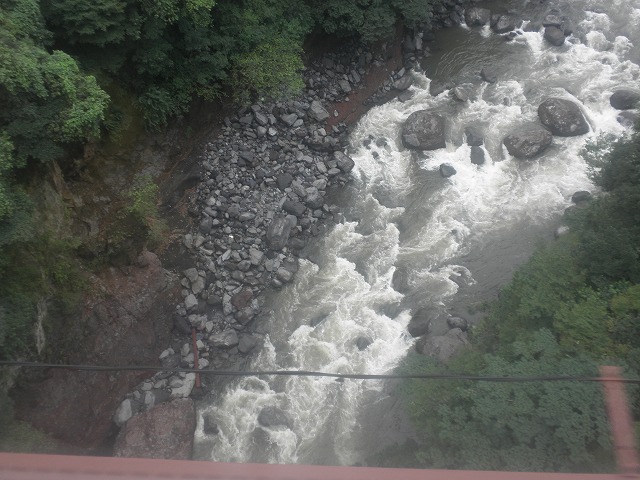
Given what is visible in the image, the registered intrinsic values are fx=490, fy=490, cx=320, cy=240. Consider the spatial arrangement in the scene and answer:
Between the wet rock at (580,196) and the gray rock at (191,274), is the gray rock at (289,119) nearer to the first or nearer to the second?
the gray rock at (191,274)

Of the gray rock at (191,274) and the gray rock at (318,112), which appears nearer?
the gray rock at (191,274)

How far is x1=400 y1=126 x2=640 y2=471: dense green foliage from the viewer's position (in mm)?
8000

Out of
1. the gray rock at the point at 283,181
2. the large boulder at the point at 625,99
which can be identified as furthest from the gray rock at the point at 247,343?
the large boulder at the point at 625,99

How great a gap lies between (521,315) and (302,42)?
10.3 metres

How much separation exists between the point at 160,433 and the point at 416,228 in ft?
26.3

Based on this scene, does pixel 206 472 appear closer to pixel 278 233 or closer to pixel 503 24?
pixel 278 233

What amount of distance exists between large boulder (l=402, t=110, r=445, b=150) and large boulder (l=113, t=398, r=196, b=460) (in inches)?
373

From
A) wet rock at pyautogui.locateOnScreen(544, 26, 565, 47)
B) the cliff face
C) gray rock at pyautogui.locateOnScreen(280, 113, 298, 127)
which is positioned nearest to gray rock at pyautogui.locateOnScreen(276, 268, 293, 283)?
the cliff face

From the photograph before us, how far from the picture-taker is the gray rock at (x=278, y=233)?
1290 cm

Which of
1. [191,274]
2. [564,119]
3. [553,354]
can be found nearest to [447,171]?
[564,119]

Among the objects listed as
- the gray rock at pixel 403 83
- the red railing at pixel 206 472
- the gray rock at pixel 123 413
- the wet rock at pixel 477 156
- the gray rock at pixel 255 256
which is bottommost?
the gray rock at pixel 123 413

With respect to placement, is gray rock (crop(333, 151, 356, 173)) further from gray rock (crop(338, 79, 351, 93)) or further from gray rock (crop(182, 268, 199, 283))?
gray rock (crop(182, 268, 199, 283))

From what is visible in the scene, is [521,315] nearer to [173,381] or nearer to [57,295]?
[173,381]

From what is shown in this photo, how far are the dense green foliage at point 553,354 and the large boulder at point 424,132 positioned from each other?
4766mm
